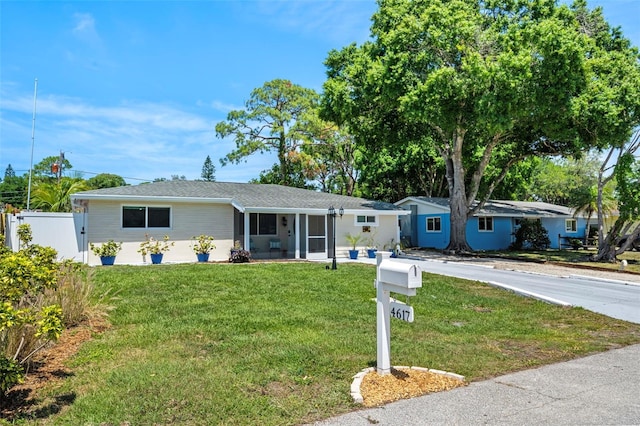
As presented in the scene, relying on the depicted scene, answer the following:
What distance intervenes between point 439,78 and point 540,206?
19.8 metres

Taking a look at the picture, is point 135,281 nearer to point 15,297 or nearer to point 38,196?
point 15,297

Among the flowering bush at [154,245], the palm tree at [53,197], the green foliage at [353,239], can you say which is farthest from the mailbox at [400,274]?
the palm tree at [53,197]

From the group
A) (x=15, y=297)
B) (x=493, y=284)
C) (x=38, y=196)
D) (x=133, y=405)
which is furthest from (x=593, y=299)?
(x=38, y=196)

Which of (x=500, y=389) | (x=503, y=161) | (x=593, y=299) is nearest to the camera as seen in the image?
(x=500, y=389)

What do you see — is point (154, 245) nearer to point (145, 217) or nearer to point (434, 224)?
point (145, 217)

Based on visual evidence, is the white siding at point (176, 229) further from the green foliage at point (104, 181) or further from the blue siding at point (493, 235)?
the green foliage at point (104, 181)

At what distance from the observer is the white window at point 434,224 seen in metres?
26.1

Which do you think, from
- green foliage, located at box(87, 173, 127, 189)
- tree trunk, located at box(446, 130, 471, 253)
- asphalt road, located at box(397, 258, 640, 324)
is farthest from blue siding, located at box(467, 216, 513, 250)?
green foliage, located at box(87, 173, 127, 189)

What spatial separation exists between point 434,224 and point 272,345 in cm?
2230

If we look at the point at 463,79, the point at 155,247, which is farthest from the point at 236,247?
the point at 463,79

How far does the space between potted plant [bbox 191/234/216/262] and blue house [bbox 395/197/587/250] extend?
1428cm

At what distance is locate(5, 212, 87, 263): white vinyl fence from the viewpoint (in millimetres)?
15484

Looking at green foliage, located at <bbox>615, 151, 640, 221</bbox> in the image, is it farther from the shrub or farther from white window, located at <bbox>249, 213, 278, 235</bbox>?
the shrub

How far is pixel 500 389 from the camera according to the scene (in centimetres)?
432
